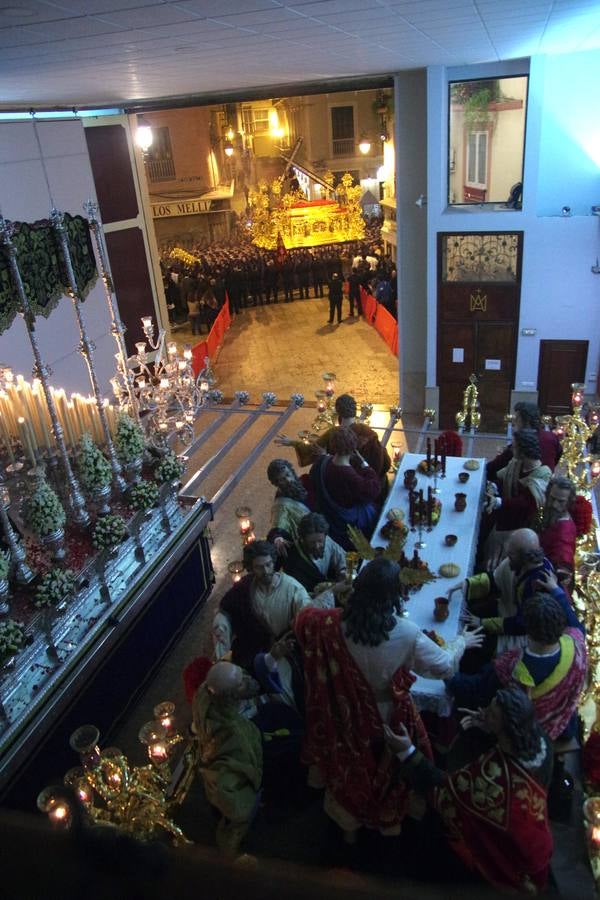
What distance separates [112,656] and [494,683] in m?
3.01

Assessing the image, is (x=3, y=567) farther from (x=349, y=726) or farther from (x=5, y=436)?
(x=5, y=436)

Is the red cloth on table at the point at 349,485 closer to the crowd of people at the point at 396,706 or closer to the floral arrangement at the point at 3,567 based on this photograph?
the crowd of people at the point at 396,706

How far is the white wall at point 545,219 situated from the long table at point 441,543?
4287 millimetres

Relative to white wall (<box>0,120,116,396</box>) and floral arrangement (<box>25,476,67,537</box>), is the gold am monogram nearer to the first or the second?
white wall (<box>0,120,116,396</box>)

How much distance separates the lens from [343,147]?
2744 centimetres

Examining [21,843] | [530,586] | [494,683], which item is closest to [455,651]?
[494,683]

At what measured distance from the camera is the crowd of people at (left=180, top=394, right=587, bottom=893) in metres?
2.77

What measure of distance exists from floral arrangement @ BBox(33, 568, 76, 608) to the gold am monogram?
766 centimetres

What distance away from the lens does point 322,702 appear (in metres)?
3.41

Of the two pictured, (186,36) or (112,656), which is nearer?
(186,36)

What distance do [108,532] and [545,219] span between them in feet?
25.3

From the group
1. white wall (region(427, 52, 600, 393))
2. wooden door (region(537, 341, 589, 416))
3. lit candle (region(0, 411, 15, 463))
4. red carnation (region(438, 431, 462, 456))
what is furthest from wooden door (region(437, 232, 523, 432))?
lit candle (region(0, 411, 15, 463))

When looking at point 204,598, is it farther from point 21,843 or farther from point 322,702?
point 21,843

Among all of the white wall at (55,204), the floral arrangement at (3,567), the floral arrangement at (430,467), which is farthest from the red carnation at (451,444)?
the white wall at (55,204)
